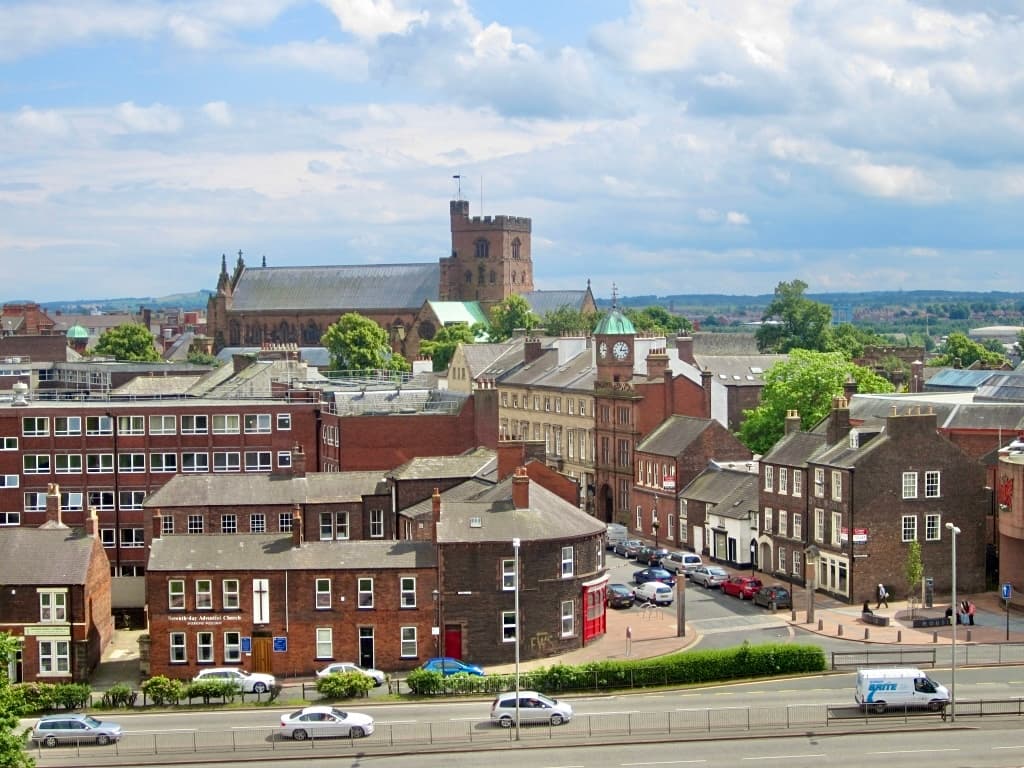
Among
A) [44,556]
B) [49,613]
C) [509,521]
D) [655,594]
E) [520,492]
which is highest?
[520,492]

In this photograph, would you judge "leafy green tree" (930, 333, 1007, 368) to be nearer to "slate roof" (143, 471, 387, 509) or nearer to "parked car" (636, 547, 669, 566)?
"parked car" (636, 547, 669, 566)

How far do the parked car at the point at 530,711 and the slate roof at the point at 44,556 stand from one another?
22.1 m

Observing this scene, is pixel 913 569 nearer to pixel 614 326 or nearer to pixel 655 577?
pixel 655 577

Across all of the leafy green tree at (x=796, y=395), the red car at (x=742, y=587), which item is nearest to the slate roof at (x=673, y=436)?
the leafy green tree at (x=796, y=395)

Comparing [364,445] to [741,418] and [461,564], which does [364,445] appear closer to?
[461,564]

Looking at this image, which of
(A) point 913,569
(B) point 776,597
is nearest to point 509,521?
(B) point 776,597

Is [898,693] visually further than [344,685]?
No

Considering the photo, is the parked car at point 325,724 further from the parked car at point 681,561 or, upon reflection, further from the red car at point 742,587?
the parked car at point 681,561

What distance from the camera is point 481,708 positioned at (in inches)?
2227

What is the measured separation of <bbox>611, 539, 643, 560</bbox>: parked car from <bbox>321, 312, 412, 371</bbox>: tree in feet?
286

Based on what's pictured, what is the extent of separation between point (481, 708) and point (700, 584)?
95.1ft

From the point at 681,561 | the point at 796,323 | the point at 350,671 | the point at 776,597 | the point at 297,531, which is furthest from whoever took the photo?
the point at 796,323

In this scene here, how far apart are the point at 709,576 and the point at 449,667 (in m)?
24.2

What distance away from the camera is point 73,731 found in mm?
51688
